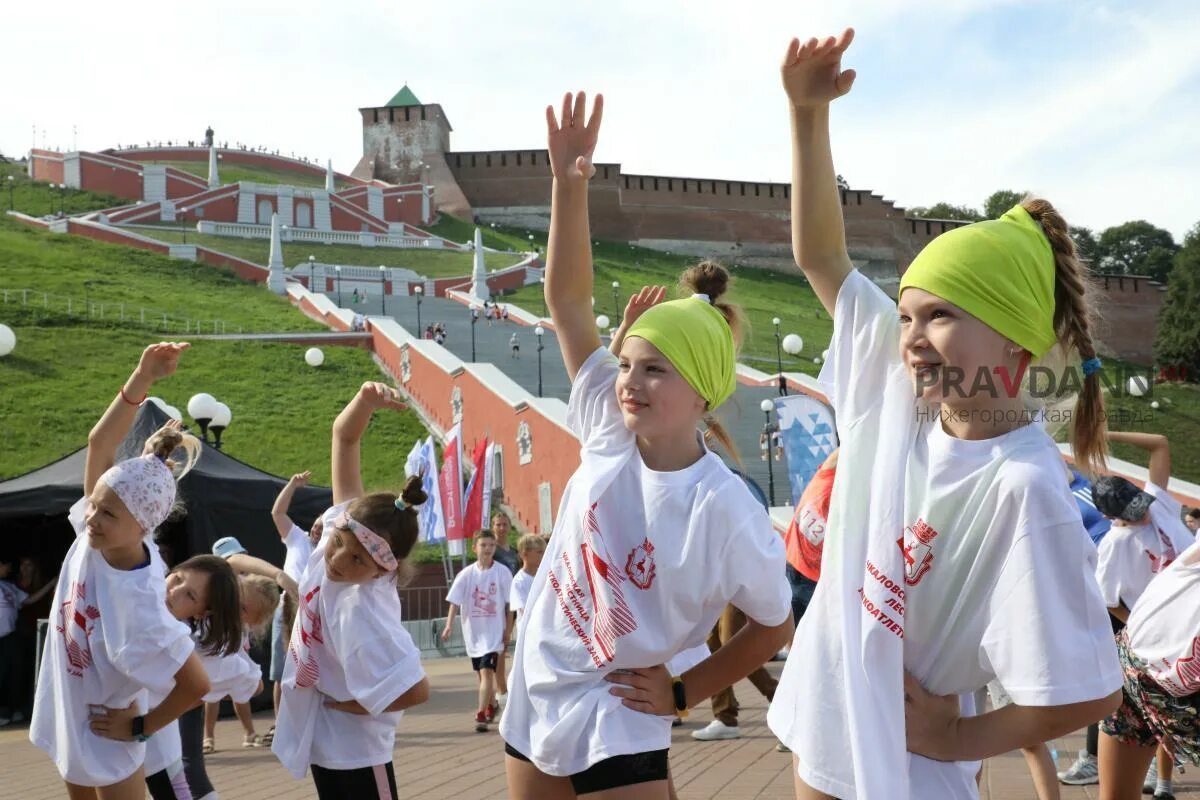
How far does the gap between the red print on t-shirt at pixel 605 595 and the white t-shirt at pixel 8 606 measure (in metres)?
10.2

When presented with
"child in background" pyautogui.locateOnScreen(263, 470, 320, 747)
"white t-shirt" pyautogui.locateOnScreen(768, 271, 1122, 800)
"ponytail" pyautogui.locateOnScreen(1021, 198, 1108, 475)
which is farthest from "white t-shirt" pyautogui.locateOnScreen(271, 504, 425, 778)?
"ponytail" pyautogui.locateOnScreen(1021, 198, 1108, 475)

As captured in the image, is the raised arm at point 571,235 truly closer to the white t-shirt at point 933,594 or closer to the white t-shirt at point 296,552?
the white t-shirt at point 933,594

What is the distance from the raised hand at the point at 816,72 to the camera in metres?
2.63

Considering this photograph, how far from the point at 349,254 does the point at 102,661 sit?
56663 mm

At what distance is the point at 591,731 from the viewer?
2758 mm

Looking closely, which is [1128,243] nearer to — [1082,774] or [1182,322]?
[1182,322]

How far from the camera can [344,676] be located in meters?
4.09

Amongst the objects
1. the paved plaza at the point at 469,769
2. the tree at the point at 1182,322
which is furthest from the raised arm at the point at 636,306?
the tree at the point at 1182,322

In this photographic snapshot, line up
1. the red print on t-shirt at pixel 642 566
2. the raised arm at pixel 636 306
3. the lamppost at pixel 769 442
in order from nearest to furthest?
the red print on t-shirt at pixel 642 566 → the raised arm at pixel 636 306 → the lamppost at pixel 769 442

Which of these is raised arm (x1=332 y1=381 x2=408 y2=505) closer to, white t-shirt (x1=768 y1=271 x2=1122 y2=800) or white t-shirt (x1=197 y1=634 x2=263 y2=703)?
white t-shirt (x1=197 y1=634 x2=263 y2=703)


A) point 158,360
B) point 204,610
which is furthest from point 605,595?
point 204,610

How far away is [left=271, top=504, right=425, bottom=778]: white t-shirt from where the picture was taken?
4.02 meters

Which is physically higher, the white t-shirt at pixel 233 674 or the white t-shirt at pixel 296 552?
the white t-shirt at pixel 233 674

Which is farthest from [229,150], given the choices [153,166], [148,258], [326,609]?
[326,609]
